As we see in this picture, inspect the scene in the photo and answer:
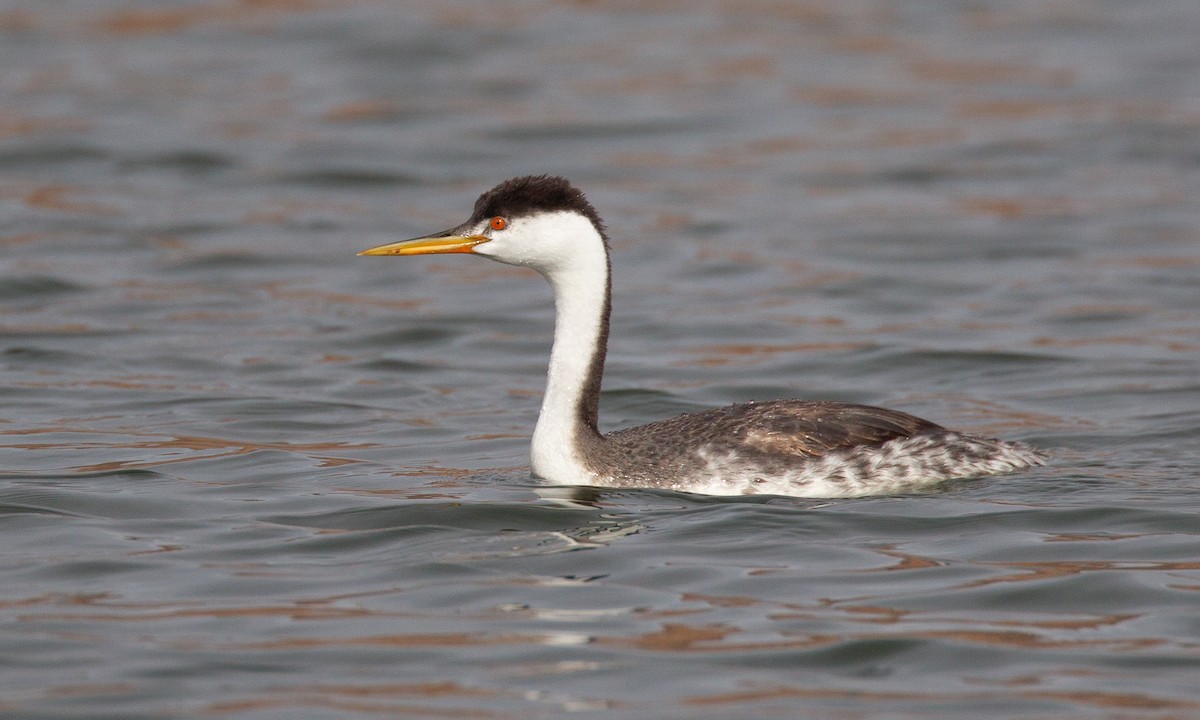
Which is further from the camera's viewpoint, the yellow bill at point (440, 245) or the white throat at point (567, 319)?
the yellow bill at point (440, 245)

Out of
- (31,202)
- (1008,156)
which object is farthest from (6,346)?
(1008,156)

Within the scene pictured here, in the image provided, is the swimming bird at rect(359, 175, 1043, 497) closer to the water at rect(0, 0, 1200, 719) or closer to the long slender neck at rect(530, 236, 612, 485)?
the long slender neck at rect(530, 236, 612, 485)

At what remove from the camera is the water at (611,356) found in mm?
7074

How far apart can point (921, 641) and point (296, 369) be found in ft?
23.1

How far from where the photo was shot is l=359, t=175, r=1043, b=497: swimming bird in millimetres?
9297

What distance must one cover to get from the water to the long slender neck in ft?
0.54

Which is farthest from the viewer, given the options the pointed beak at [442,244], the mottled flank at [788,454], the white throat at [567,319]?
the pointed beak at [442,244]

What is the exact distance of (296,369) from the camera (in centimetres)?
1329

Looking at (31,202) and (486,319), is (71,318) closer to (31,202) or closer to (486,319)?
(486,319)

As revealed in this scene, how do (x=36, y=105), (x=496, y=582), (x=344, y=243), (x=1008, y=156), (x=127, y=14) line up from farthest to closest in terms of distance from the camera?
(x=127, y=14) → (x=36, y=105) → (x=1008, y=156) → (x=344, y=243) → (x=496, y=582)

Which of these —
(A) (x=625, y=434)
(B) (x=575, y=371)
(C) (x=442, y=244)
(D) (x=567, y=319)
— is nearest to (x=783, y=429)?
(A) (x=625, y=434)

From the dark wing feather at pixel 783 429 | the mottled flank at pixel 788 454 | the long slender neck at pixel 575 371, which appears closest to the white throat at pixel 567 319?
the long slender neck at pixel 575 371

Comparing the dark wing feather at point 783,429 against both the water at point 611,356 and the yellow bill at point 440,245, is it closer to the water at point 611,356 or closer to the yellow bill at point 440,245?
the water at point 611,356

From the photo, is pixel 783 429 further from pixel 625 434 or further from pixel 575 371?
pixel 575 371
